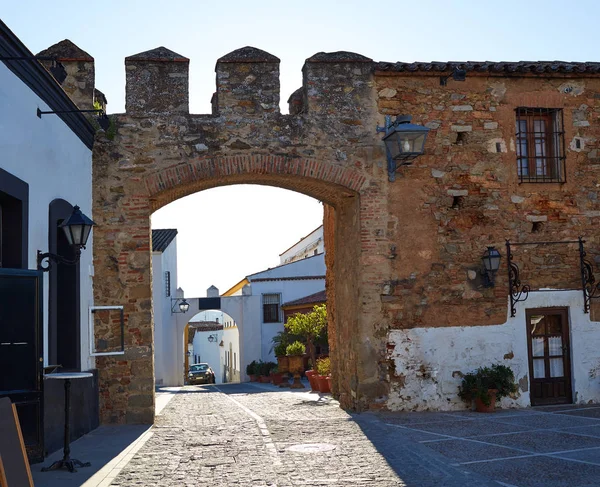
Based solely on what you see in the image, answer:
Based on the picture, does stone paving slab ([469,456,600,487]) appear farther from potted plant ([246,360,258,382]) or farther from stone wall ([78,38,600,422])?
potted plant ([246,360,258,382])

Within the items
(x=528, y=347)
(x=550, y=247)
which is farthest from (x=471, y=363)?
(x=550, y=247)

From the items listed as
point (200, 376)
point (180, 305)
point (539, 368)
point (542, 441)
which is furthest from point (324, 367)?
point (200, 376)

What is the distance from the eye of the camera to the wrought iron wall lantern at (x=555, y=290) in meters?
12.0

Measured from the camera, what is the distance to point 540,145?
41.2ft

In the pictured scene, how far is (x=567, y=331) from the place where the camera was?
12.2 m

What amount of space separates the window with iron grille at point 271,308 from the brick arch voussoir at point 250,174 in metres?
21.4

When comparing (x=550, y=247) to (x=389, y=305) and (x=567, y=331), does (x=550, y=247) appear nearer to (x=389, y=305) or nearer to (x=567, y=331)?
(x=567, y=331)

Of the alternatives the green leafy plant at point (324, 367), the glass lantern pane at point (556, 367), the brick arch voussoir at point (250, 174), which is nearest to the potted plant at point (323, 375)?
the green leafy plant at point (324, 367)

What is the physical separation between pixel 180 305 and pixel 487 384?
19884 millimetres

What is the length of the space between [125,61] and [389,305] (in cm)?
560

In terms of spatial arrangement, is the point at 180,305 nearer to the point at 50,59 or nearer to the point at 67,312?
the point at 67,312

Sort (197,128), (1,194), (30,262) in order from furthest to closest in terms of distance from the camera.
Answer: (197,128) < (30,262) < (1,194)

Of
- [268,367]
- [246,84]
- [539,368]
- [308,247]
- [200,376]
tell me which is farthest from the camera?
[308,247]

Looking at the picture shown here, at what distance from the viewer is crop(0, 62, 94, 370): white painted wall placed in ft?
24.8
